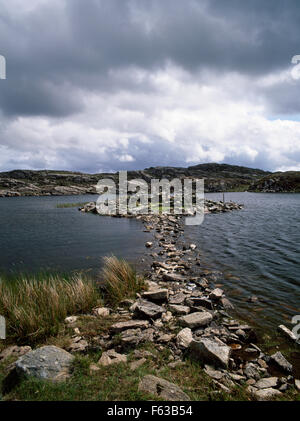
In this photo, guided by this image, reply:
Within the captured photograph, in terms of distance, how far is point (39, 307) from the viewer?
26.9ft

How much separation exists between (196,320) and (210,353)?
1.86 metres

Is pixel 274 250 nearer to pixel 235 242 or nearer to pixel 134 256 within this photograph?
pixel 235 242

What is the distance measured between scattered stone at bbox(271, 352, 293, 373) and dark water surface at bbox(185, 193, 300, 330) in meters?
1.96

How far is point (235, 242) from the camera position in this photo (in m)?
22.0

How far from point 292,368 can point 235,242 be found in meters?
16.4

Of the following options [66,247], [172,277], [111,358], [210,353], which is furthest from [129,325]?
[66,247]

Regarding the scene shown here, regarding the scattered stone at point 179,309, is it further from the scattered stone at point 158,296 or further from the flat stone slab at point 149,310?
the scattered stone at point 158,296

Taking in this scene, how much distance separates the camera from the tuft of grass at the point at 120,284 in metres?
10.2

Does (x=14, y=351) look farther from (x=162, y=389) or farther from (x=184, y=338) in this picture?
(x=184, y=338)

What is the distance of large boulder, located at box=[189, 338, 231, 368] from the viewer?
19.1 feet

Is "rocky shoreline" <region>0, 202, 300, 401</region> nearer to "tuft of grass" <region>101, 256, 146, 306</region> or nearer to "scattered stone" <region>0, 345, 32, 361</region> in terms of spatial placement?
"scattered stone" <region>0, 345, 32, 361</region>

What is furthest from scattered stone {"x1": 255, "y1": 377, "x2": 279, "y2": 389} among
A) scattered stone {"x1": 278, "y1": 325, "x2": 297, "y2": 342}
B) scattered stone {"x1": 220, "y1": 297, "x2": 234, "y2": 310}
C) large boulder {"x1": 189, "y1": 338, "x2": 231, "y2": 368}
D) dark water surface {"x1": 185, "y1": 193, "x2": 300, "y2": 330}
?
scattered stone {"x1": 220, "y1": 297, "x2": 234, "y2": 310}

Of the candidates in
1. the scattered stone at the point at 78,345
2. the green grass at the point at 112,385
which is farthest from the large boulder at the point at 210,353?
the scattered stone at the point at 78,345

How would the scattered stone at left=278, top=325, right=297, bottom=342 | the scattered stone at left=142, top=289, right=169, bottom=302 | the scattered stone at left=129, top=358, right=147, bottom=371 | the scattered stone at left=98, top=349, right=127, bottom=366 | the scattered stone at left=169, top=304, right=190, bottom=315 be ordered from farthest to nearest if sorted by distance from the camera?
1. the scattered stone at left=142, top=289, right=169, bottom=302
2. the scattered stone at left=169, top=304, right=190, bottom=315
3. the scattered stone at left=278, top=325, right=297, bottom=342
4. the scattered stone at left=98, top=349, right=127, bottom=366
5. the scattered stone at left=129, top=358, right=147, bottom=371
